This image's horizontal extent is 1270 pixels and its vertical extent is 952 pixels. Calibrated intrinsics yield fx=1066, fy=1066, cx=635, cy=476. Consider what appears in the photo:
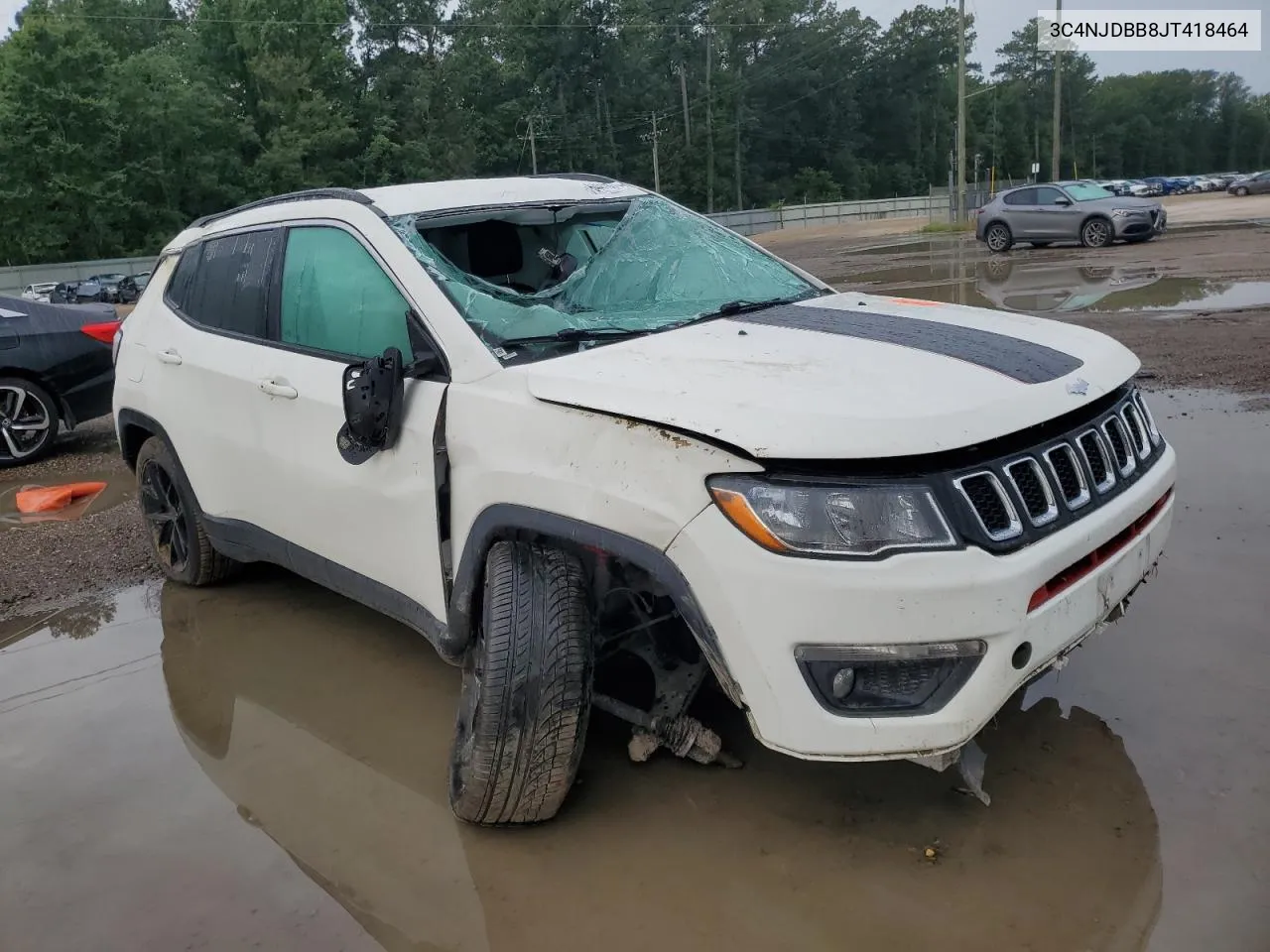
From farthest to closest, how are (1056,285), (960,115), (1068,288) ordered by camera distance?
(960,115) → (1056,285) → (1068,288)

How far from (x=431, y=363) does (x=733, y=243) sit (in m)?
1.59

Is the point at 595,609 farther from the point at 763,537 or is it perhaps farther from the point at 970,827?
the point at 970,827

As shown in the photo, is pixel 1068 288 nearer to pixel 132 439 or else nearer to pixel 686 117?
pixel 132 439

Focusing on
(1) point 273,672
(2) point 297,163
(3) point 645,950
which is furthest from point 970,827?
(2) point 297,163

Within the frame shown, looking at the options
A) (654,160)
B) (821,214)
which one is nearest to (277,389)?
(821,214)

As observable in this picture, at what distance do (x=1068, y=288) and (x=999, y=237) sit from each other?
29.8 feet

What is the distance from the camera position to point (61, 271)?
52.0m

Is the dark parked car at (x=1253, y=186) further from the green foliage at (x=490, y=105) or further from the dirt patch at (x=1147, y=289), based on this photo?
the dirt patch at (x=1147, y=289)

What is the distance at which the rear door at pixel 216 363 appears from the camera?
3992 millimetres

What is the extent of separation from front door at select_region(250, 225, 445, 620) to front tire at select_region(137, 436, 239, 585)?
84 centimetres

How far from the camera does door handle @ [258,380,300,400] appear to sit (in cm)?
363

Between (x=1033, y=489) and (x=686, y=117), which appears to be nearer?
(x=1033, y=489)

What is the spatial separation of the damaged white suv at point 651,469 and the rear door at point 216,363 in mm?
22

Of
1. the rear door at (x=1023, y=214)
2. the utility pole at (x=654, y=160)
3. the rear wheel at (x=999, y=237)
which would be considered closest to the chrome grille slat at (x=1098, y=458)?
the rear door at (x=1023, y=214)
